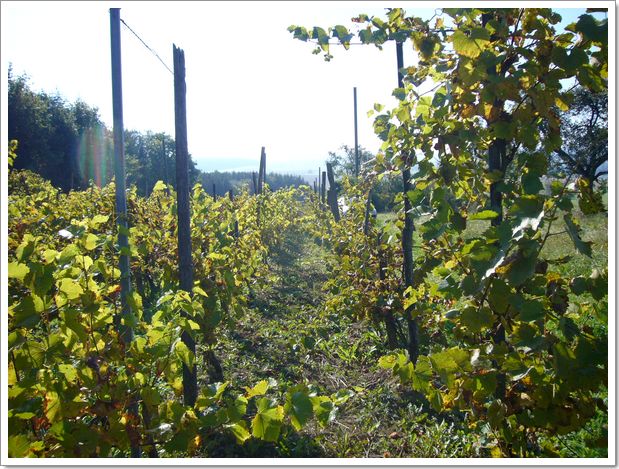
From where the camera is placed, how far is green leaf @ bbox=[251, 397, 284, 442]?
1.43 metres

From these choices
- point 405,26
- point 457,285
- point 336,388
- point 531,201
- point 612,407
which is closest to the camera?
point 531,201

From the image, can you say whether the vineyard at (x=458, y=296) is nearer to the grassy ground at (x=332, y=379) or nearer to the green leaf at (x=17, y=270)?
the green leaf at (x=17, y=270)

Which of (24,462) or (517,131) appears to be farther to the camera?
(517,131)

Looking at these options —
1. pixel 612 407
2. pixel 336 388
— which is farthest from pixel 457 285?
pixel 336 388

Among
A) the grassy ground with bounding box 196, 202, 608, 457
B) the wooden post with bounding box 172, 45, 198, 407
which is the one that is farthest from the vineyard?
the wooden post with bounding box 172, 45, 198, 407

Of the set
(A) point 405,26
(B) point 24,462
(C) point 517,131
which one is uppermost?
(A) point 405,26

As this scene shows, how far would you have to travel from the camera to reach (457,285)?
154cm

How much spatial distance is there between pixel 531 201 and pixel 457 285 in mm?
417

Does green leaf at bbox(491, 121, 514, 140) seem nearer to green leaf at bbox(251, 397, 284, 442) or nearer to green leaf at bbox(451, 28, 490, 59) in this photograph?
green leaf at bbox(451, 28, 490, 59)

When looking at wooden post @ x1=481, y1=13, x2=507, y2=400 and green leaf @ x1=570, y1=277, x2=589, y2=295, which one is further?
wooden post @ x1=481, y1=13, x2=507, y2=400

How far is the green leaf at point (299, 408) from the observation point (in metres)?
1.39

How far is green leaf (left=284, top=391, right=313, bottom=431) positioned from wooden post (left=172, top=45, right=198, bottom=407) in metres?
1.55

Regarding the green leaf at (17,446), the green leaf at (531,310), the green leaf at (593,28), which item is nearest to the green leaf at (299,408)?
the green leaf at (531,310)

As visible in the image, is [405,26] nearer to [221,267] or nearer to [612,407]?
[612,407]
